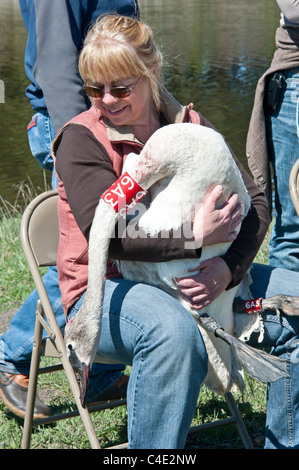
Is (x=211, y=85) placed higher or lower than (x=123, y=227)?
lower

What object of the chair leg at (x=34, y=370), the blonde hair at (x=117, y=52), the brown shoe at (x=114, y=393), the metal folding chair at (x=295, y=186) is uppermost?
the blonde hair at (x=117, y=52)

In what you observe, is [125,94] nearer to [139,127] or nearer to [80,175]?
[139,127]

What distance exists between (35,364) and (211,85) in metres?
11.9

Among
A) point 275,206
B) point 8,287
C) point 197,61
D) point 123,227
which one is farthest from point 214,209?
point 197,61

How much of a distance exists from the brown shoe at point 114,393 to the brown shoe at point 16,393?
0.76ft

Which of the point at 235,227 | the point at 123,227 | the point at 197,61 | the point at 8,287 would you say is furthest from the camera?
the point at 197,61

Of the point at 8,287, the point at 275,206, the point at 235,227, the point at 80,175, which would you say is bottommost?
the point at 8,287

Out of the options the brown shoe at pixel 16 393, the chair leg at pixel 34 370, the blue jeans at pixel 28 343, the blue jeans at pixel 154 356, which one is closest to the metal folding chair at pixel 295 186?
the blue jeans at pixel 154 356

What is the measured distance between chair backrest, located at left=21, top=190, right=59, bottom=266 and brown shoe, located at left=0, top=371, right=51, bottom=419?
66cm

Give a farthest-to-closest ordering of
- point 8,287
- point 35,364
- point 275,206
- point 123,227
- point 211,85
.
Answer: point 211,85, point 8,287, point 275,206, point 35,364, point 123,227

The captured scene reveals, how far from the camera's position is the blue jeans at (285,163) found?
3.20 m

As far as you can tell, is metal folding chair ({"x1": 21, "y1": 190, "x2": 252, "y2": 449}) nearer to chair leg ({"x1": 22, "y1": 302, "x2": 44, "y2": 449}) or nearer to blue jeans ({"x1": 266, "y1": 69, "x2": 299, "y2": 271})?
chair leg ({"x1": 22, "y1": 302, "x2": 44, "y2": 449})

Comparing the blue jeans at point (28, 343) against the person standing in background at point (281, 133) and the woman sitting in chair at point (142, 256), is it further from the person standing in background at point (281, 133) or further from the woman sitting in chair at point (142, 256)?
the person standing in background at point (281, 133)

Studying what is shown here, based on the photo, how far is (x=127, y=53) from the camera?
220 centimetres
